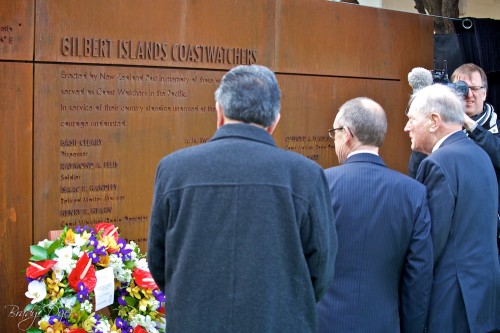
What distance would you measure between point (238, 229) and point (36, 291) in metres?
1.57

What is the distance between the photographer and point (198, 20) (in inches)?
196

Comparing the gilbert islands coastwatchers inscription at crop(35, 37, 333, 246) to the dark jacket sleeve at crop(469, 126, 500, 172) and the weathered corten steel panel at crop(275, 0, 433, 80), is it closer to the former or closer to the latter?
the weathered corten steel panel at crop(275, 0, 433, 80)

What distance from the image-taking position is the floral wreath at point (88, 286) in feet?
11.8

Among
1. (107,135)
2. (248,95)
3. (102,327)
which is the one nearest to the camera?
(248,95)

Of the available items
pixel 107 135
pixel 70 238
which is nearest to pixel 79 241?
pixel 70 238

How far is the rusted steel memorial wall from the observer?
412 cm

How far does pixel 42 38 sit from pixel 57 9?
0.21 m

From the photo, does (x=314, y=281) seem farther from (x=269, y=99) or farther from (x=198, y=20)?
(x=198, y=20)

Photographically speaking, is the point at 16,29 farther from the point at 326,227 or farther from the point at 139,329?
the point at 326,227

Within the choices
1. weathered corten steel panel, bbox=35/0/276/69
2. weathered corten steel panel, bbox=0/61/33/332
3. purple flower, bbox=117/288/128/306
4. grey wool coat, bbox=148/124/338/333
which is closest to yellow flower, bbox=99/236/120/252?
purple flower, bbox=117/288/128/306

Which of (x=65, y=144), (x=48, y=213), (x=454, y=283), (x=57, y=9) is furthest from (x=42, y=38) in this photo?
(x=454, y=283)

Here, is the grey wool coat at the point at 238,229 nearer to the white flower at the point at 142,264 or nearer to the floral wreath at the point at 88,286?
the floral wreath at the point at 88,286

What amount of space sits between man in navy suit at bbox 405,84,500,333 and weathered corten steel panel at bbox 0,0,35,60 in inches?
88.0

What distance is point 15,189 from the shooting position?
4.11m
